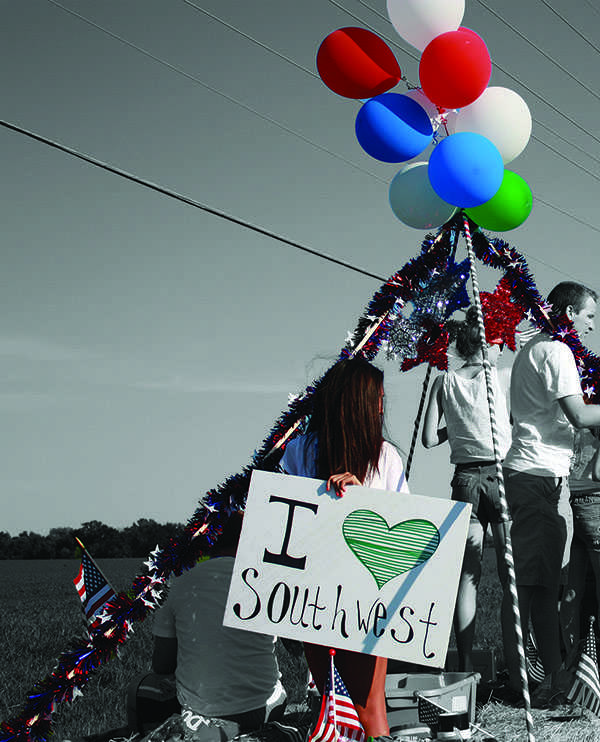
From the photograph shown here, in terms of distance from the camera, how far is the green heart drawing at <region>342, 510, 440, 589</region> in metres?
2.95

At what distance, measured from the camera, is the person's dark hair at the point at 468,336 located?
13.8 ft

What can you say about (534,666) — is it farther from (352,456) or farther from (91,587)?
(91,587)

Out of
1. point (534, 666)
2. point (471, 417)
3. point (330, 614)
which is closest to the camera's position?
point (330, 614)

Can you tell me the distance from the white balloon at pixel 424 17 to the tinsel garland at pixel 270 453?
862mm

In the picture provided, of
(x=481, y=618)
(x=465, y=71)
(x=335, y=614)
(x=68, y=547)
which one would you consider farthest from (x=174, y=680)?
(x=68, y=547)

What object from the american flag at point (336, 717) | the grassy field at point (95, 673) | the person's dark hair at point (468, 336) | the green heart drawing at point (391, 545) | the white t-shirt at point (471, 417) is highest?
the person's dark hair at point (468, 336)

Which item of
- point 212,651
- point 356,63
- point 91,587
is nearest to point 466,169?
point 356,63

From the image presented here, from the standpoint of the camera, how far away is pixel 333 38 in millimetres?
3721

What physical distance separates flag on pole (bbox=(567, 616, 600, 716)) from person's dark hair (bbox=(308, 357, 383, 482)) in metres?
1.33

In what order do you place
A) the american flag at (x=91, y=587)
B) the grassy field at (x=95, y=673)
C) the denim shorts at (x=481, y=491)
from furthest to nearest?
the denim shorts at (x=481, y=491) → the american flag at (x=91, y=587) → the grassy field at (x=95, y=673)

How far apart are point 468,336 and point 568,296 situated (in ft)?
1.75

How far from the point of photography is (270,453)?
3482mm

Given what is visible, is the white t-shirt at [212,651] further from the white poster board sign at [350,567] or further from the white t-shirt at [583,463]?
the white t-shirt at [583,463]

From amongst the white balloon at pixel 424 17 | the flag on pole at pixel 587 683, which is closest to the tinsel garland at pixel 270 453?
the white balloon at pixel 424 17
